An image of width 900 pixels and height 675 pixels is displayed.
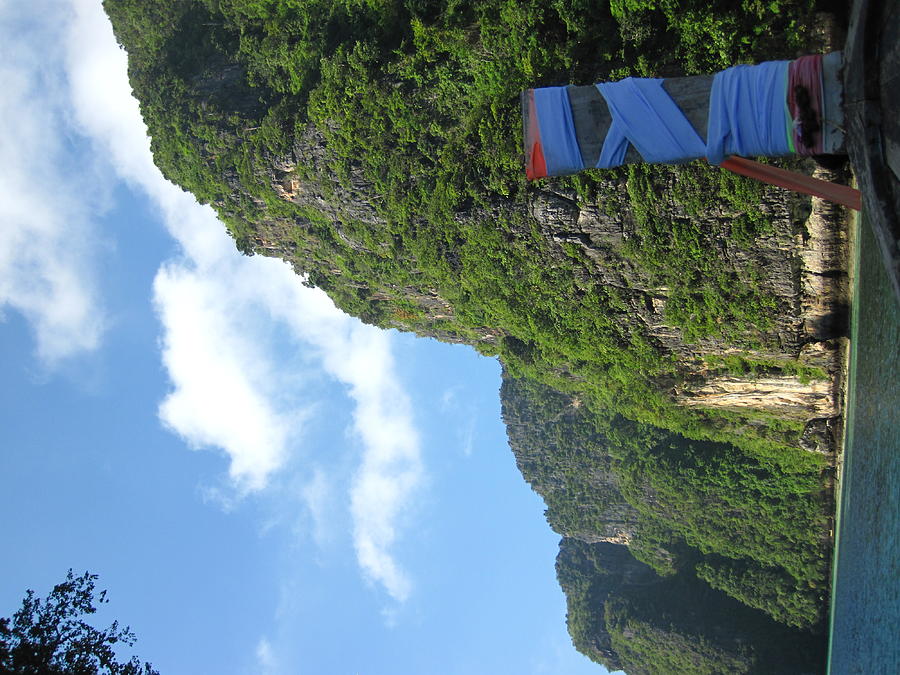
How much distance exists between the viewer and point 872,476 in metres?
20.6

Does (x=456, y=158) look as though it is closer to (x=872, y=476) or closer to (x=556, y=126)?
(x=556, y=126)

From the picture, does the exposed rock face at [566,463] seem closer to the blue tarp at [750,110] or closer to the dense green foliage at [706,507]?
the dense green foliage at [706,507]

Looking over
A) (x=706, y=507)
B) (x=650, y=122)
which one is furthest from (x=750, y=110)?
(x=706, y=507)

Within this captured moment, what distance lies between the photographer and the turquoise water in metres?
17.2

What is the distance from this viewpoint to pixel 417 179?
2722cm

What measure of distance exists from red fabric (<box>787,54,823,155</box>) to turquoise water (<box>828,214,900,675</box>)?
773 centimetres

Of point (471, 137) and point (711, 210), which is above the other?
point (471, 137)

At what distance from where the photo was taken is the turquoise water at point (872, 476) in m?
17.2

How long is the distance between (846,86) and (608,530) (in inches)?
1807

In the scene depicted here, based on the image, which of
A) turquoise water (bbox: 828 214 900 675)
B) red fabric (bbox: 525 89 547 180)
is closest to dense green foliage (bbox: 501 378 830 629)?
turquoise water (bbox: 828 214 900 675)

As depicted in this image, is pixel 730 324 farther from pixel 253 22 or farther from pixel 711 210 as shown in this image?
pixel 253 22

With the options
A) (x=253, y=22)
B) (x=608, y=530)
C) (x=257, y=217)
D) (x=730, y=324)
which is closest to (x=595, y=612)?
(x=608, y=530)

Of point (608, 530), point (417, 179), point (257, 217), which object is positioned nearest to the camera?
point (417, 179)

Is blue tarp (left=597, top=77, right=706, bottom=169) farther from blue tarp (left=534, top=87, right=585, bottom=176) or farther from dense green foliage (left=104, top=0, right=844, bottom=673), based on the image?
dense green foliage (left=104, top=0, right=844, bottom=673)
